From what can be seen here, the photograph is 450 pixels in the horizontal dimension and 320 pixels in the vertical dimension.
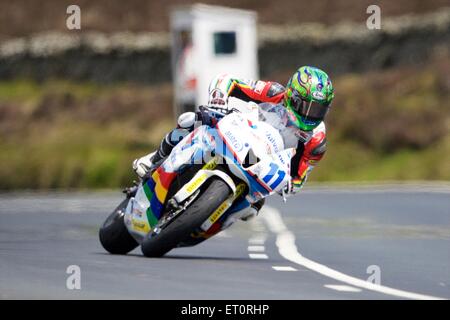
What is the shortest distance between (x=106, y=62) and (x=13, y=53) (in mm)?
3606

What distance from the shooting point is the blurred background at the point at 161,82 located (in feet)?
131

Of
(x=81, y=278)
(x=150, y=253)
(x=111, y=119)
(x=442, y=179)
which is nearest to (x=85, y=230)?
(x=150, y=253)

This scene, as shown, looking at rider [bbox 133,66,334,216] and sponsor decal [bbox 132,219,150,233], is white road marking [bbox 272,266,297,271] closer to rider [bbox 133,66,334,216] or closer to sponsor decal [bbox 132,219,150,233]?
rider [bbox 133,66,334,216]

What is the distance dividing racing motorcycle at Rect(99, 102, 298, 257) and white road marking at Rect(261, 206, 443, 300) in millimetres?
916

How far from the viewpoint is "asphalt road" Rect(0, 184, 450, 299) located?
476 inches

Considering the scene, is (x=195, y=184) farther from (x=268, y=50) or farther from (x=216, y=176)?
(x=268, y=50)

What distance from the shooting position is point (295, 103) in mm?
14062

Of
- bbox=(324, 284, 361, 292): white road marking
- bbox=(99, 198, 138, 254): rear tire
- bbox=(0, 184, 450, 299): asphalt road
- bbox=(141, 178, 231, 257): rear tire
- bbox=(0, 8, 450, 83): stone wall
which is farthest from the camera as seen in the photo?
bbox=(0, 8, 450, 83): stone wall

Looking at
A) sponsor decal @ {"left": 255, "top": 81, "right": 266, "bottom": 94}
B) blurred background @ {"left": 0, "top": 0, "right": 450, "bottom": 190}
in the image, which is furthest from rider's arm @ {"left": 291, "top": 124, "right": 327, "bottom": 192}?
blurred background @ {"left": 0, "top": 0, "right": 450, "bottom": 190}

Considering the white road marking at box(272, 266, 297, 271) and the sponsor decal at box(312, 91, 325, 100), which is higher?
the sponsor decal at box(312, 91, 325, 100)

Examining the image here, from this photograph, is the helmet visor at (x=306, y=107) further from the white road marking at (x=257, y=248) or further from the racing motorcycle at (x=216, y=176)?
the white road marking at (x=257, y=248)

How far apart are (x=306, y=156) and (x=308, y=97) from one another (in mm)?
695

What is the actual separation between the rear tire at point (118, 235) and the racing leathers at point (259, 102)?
720 mm

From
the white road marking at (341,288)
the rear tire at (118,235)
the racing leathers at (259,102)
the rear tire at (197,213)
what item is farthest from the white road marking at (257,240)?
the white road marking at (341,288)
